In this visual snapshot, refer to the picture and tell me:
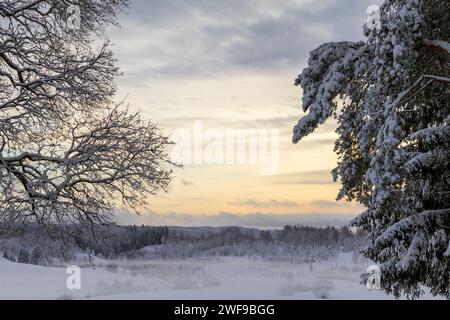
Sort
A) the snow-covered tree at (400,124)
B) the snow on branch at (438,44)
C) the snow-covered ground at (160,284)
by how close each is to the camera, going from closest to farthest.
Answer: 1. the snow-covered tree at (400,124)
2. the snow on branch at (438,44)
3. the snow-covered ground at (160,284)

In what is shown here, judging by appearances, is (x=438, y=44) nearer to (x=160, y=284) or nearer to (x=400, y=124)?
(x=400, y=124)

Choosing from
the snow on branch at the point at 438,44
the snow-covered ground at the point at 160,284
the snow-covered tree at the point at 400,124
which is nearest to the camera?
the snow-covered tree at the point at 400,124

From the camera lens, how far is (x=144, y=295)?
1627 cm

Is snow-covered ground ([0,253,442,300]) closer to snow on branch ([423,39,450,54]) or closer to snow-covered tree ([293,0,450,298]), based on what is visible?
snow-covered tree ([293,0,450,298])

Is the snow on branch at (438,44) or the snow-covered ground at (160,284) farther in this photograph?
the snow-covered ground at (160,284)

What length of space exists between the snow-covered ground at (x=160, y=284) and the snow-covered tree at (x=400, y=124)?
8.13ft

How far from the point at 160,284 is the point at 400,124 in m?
10.5

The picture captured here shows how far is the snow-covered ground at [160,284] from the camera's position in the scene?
14.9m

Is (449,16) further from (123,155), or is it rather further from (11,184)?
(11,184)

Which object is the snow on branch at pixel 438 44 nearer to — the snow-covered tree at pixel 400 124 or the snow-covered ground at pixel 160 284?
the snow-covered tree at pixel 400 124

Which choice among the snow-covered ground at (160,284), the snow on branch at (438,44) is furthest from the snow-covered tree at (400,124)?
the snow-covered ground at (160,284)

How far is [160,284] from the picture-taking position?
1820cm

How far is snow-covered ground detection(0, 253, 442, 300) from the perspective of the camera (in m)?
14.9

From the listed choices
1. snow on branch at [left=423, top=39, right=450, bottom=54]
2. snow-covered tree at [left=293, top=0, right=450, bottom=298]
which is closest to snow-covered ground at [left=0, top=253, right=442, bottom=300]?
snow-covered tree at [left=293, top=0, right=450, bottom=298]
